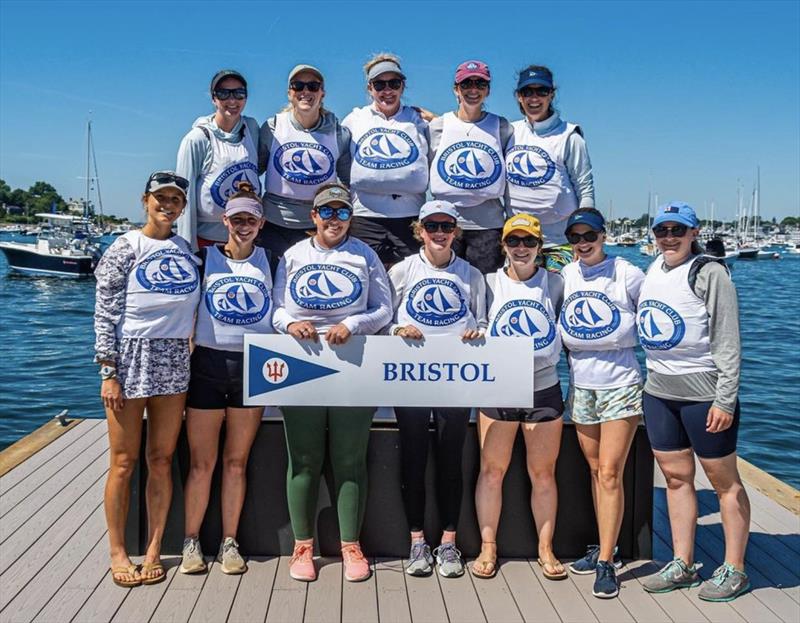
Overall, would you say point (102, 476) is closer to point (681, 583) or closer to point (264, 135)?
point (264, 135)

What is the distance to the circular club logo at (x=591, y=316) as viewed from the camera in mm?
3539

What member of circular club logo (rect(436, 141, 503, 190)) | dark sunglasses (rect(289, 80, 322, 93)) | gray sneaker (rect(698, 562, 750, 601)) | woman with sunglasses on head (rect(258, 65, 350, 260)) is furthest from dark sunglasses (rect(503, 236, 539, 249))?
gray sneaker (rect(698, 562, 750, 601))

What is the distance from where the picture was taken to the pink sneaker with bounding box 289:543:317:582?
362cm

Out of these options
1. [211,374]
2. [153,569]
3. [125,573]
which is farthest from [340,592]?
[211,374]

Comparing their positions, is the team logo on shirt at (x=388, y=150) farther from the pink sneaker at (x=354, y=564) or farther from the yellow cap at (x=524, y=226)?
the pink sneaker at (x=354, y=564)

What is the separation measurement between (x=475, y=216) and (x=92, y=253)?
39.6 meters

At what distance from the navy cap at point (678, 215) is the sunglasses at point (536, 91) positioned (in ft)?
3.39

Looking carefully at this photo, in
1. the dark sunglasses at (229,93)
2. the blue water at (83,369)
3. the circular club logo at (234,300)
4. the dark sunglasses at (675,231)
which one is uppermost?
the dark sunglasses at (229,93)

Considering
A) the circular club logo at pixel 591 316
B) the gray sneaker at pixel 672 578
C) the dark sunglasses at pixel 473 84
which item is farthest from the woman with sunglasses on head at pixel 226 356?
the gray sneaker at pixel 672 578

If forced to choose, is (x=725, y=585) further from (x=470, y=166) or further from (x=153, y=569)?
(x=153, y=569)

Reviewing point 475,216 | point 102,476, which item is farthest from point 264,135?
point 102,476

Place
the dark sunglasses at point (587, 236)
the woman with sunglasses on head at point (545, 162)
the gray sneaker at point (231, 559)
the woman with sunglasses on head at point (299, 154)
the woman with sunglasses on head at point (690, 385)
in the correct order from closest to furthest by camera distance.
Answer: the woman with sunglasses on head at point (690, 385) < the dark sunglasses at point (587, 236) < the gray sneaker at point (231, 559) < the woman with sunglasses on head at point (299, 154) < the woman with sunglasses on head at point (545, 162)

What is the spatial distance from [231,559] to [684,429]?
2.24 metres

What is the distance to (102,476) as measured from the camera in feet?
17.3
